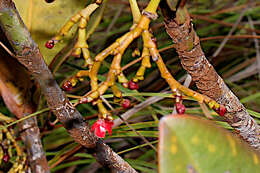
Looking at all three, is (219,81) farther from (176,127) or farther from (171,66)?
(171,66)

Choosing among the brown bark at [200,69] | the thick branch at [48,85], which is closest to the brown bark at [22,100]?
the thick branch at [48,85]

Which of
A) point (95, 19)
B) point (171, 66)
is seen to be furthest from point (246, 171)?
point (171, 66)

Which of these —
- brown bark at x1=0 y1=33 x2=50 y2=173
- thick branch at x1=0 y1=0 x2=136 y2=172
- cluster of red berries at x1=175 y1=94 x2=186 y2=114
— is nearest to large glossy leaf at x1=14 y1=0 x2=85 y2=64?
brown bark at x1=0 y1=33 x2=50 y2=173

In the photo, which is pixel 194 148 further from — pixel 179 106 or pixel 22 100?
pixel 22 100

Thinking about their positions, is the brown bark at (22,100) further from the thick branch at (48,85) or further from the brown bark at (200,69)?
the brown bark at (200,69)

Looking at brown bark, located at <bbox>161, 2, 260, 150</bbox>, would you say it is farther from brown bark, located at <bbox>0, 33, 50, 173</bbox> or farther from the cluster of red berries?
brown bark, located at <bbox>0, 33, 50, 173</bbox>

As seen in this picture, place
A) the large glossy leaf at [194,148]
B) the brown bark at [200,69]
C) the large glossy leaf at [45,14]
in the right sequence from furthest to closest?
the large glossy leaf at [45,14], the brown bark at [200,69], the large glossy leaf at [194,148]

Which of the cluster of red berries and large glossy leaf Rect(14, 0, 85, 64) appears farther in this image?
large glossy leaf Rect(14, 0, 85, 64)
